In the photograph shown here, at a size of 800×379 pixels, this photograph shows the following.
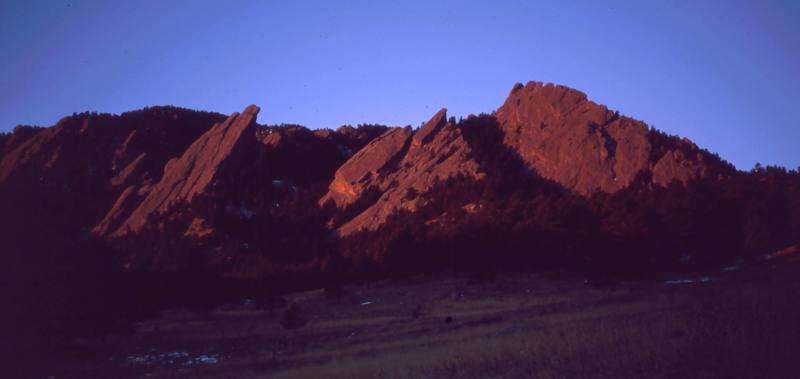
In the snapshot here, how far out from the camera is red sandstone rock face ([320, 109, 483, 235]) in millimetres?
77188

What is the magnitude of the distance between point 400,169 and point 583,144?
79.7 ft

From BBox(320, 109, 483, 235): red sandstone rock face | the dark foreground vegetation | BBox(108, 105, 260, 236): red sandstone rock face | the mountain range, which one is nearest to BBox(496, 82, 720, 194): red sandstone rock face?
the mountain range

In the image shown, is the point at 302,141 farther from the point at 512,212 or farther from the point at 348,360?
the point at 348,360

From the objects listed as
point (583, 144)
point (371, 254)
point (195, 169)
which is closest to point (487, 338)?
point (371, 254)

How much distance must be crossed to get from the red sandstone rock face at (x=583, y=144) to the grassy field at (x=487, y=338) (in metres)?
25.1

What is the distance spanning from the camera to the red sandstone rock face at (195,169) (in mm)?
83688

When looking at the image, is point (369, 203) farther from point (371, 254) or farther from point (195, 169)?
point (195, 169)

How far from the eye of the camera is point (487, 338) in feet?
64.0

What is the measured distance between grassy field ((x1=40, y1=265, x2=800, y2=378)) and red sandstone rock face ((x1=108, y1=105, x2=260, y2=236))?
133 ft

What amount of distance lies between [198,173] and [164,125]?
1172 inches

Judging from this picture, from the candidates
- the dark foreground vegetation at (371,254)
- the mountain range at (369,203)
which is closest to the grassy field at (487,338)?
the dark foreground vegetation at (371,254)

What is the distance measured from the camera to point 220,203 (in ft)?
265

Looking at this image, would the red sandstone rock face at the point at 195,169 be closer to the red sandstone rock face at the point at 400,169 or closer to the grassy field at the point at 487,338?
the red sandstone rock face at the point at 400,169

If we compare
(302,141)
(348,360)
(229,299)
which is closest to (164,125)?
(302,141)
